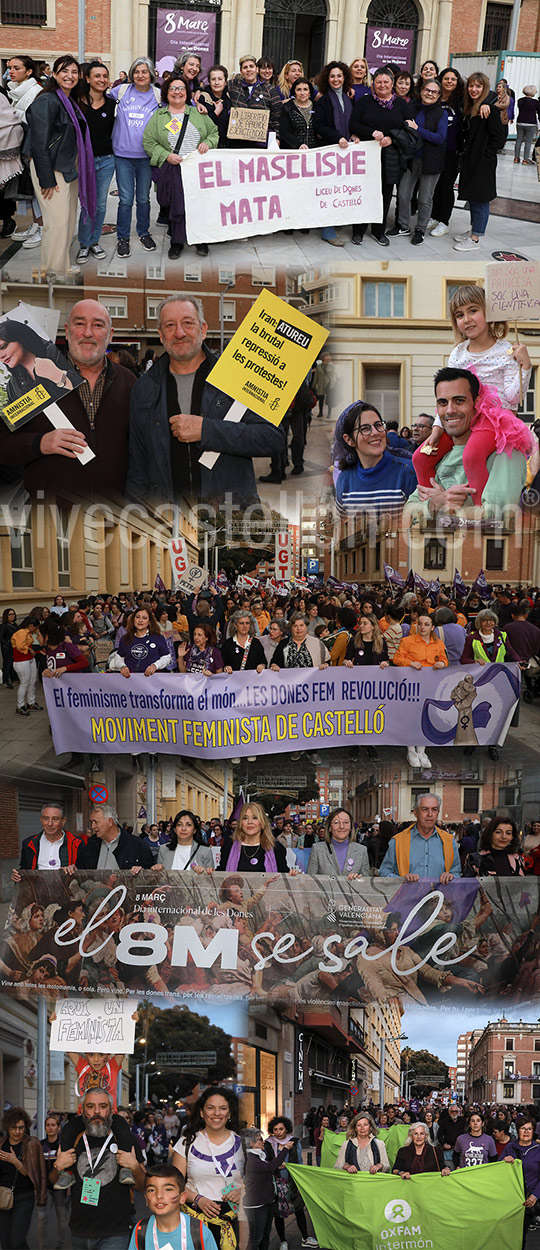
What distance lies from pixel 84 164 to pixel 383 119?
214cm

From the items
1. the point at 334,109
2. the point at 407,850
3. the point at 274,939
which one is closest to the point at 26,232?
the point at 334,109

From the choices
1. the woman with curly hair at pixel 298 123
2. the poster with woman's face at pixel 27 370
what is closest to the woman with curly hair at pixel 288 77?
the woman with curly hair at pixel 298 123

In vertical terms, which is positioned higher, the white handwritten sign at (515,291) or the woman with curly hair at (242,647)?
the white handwritten sign at (515,291)

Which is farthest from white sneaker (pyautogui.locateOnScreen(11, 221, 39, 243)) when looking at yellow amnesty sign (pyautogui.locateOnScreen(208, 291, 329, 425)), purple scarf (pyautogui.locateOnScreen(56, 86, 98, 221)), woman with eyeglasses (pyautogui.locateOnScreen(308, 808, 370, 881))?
woman with eyeglasses (pyautogui.locateOnScreen(308, 808, 370, 881))

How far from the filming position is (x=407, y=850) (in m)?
8.14

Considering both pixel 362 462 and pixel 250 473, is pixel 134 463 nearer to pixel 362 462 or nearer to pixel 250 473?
pixel 250 473

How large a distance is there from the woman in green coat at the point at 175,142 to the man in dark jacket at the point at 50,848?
13.5 feet

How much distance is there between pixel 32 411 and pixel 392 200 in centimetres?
310

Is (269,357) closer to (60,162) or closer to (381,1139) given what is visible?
(60,162)

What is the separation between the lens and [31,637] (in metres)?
9.27

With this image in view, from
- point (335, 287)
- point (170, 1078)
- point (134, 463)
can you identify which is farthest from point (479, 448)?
point (170, 1078)

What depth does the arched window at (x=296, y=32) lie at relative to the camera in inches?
423

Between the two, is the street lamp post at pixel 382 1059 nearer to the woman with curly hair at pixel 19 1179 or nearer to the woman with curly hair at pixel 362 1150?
the woman with curly hair at pixel 362 1150

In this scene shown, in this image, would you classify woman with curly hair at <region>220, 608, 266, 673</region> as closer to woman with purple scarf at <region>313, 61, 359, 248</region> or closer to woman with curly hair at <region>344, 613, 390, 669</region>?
woman with curly hair at <region>344, 613, 390, 669</region>
